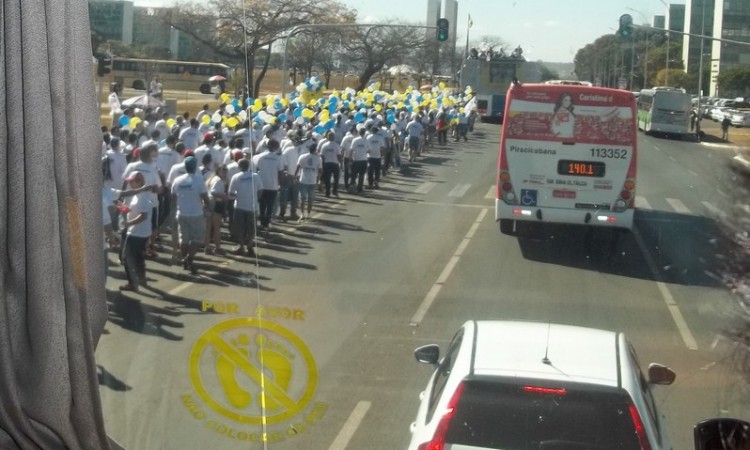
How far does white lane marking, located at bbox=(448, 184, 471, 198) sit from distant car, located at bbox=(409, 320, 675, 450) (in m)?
0.59

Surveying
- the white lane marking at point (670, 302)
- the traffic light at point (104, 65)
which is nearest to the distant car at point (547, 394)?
the white lane marking at point (670, 302)

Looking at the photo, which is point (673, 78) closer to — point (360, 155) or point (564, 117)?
point (564, 117)

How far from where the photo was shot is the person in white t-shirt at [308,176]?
11.9 ft

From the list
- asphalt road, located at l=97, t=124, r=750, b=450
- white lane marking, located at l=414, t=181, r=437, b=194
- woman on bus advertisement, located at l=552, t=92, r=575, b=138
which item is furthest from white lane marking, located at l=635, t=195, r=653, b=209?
white lane marking, located at l=414, t=181, r=437, b=194

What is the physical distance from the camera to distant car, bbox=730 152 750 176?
7.02 feet

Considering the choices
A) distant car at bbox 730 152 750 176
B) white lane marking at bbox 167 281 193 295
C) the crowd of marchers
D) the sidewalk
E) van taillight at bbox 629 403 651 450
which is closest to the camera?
distant car at bbox 730 152 750 176

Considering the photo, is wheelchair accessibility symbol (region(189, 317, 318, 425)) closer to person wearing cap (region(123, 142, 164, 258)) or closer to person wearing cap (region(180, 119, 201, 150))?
person wearing cap (region(123, 142, 164, 258))

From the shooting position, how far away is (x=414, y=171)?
365 cm

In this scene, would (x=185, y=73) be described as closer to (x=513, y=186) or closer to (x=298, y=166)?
(x=298, y=166)

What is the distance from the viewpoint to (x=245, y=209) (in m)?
3.16

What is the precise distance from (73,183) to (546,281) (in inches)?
59.7

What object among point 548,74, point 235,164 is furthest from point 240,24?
point 548,74

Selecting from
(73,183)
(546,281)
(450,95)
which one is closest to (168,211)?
(73,183)

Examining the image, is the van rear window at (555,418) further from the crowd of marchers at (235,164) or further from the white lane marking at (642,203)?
the crowd of marchers at (235,164)
